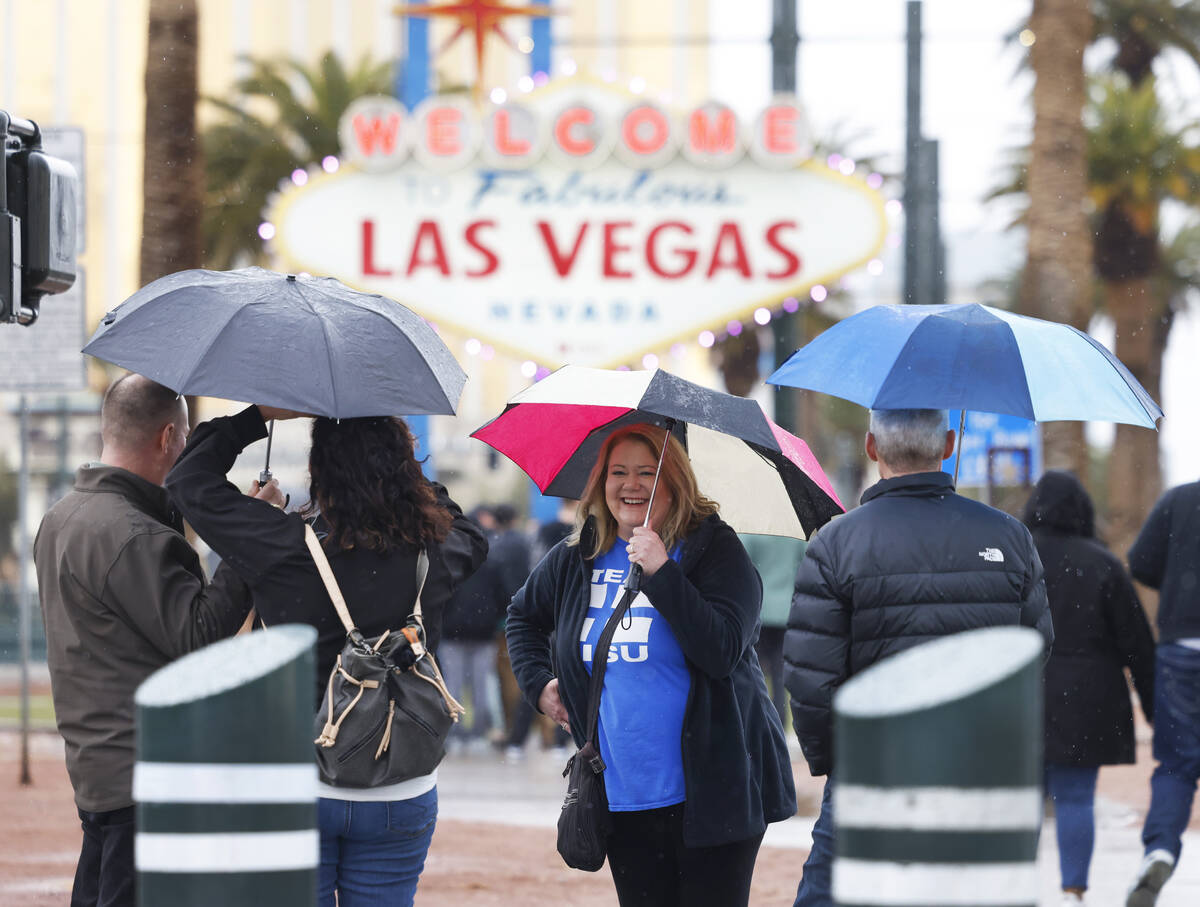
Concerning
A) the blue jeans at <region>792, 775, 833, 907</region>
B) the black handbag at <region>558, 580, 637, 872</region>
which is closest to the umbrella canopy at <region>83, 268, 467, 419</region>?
the black handbag at <region>558, 580, 637, 872</region>

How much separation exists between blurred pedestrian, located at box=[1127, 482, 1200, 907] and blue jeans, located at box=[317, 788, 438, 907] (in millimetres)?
4150

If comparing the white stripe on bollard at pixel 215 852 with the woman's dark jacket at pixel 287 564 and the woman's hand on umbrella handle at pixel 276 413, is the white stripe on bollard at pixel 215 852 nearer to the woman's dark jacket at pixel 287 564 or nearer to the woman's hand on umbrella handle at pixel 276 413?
the woman's dark jacket at pixel 287 564

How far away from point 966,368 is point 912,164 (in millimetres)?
8447

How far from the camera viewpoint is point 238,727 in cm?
331

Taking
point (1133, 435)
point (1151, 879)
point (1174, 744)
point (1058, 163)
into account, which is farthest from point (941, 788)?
point (1133, 435)

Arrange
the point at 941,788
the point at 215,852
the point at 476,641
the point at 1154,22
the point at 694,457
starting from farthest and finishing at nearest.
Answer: the point at 1154,22 < the point at 476,641 < the point at 694,457 < the point at 215,852 < the point at 941,788

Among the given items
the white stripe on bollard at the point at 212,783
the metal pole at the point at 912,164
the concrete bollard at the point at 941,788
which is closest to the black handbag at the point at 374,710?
the white stripe on bollard at the point at 212,783

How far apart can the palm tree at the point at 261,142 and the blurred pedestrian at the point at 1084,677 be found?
1997 cm

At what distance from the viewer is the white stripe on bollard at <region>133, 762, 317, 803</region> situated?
3303 mm

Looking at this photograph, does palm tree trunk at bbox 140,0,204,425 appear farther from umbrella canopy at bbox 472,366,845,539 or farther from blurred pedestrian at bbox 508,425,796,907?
blurred pedestrian at bbox 508,425,796,907

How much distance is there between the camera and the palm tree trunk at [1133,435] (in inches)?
1076

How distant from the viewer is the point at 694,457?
5.02 m

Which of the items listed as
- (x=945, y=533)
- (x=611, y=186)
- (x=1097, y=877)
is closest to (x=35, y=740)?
(x=611, y=186)

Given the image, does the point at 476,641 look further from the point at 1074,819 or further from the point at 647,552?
the point at 647,552
